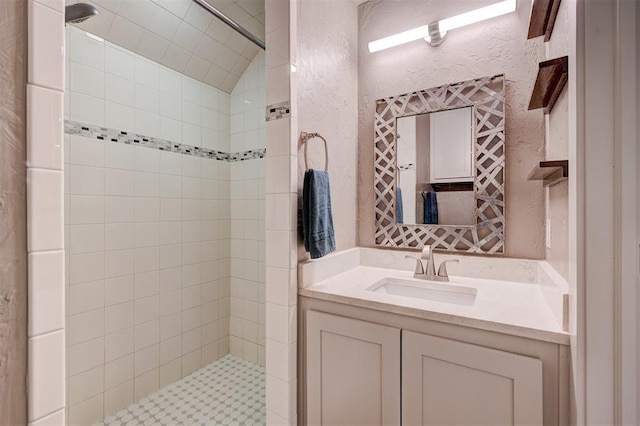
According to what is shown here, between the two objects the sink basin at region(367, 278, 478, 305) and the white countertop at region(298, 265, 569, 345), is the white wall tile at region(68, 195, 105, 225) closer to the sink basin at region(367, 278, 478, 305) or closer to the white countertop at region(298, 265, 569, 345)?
the white countertop at region(298, 265, 569, 345)

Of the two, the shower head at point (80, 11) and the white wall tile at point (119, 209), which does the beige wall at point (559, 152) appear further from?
the white wall tile at point (119, 209)

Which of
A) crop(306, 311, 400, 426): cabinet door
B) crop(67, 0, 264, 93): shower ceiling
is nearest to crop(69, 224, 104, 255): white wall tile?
crop(67, 0, 264, 93): shower ceiling

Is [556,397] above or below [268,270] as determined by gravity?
below

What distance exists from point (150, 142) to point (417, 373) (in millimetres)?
2004

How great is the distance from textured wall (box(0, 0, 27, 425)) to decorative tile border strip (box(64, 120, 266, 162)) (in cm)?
142

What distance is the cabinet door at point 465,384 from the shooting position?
0.94 metres

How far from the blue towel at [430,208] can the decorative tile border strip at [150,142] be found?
49.1 inches

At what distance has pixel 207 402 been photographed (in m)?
1.89

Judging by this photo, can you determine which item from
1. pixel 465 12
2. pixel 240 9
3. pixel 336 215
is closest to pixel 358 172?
pixel 336 215

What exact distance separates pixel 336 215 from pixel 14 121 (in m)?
1.39

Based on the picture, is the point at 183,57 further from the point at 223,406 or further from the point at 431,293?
the point at 223,406

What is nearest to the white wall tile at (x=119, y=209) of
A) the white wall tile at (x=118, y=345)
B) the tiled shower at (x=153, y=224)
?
the tiled shower at (x=153, y=224)

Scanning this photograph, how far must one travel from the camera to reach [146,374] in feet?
6.37

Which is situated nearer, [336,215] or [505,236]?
[505,236]
